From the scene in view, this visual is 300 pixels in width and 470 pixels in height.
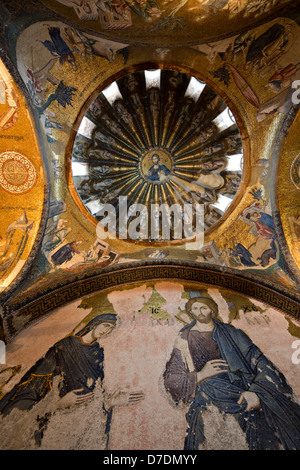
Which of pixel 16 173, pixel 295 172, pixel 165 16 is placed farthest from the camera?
pixel 295 172

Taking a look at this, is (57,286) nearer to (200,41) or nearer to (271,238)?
(271,238)

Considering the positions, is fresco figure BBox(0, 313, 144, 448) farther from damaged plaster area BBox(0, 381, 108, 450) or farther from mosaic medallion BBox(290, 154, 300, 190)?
mosaic medallion BBox(290, 154, 300, 190)

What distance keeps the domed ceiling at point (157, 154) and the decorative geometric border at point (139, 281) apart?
4.87 ft

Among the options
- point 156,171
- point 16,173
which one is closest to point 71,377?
point 16,173

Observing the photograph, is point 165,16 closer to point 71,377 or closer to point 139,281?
point 139,281

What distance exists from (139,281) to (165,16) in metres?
6.96

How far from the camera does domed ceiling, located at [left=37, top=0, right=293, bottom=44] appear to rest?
568cm

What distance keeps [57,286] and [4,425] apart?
134 inches

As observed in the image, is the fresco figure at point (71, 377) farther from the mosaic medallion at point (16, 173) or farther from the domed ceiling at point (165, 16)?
the domed ceiling at point (165, 16)

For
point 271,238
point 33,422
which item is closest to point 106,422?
point 33,422

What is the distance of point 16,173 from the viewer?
6.70 metres

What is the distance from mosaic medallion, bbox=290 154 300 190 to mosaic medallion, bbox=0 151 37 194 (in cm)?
704

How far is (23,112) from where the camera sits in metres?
6.09
